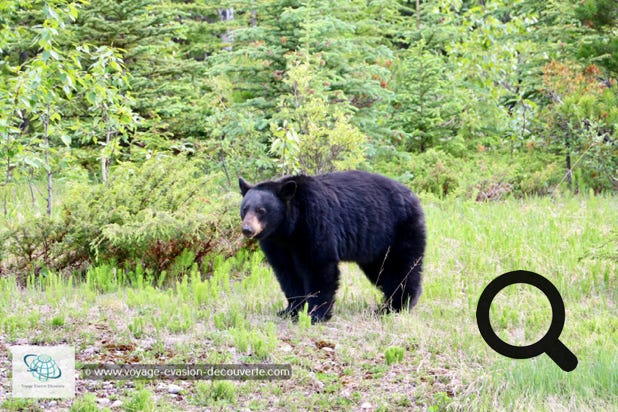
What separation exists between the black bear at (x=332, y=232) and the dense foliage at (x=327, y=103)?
5.63 feet

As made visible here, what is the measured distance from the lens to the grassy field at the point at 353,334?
472 cm

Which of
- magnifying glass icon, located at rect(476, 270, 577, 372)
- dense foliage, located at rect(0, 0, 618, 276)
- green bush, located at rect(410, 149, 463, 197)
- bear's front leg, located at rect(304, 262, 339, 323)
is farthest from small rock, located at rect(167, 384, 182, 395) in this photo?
green bush, located at rect(410, 149, 463, 197)

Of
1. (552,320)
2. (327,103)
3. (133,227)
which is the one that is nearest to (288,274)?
(133,227)

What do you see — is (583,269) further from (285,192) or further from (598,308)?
(285,192)

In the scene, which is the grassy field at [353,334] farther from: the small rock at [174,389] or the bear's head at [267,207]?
the bear's head at [267,207]

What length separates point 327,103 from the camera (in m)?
12.8

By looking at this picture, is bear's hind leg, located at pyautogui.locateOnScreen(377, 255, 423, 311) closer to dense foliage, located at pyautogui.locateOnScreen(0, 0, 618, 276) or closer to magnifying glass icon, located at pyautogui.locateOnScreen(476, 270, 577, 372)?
dense foliage, located at pyautogui.locateOnScreen(0, 0, 618, 276)

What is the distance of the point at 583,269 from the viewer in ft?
24.2

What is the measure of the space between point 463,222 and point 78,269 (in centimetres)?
456

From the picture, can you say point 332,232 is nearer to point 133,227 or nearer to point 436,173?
point 133,227

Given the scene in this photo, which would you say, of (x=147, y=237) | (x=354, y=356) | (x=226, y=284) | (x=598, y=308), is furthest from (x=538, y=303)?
(x=147, y=237)

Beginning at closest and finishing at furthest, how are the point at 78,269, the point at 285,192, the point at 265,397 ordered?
the point at 265,397 < the point at 285,192 < the point at 78,269

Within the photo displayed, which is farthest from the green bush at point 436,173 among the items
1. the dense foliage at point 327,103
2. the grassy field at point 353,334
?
the grassy field at point 353,334

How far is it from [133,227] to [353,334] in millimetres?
2664
